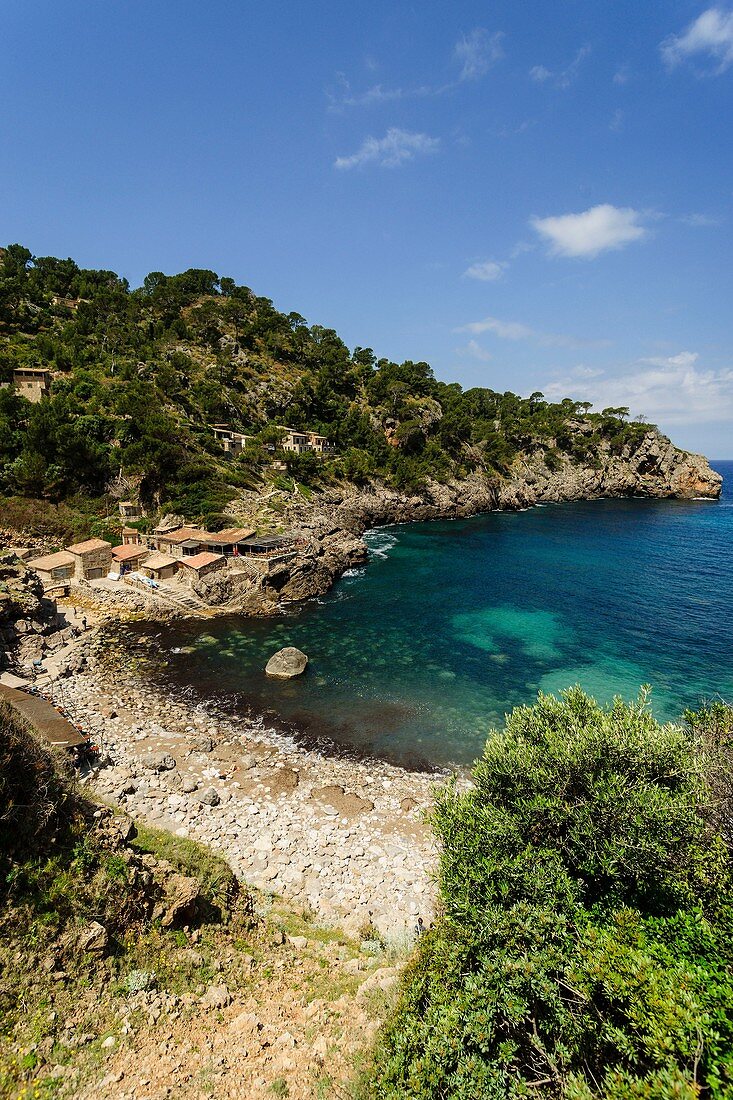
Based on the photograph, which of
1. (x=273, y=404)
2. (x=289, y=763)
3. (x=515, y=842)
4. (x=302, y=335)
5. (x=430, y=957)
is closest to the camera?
(x=430, y=957)

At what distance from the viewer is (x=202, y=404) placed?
264 ft

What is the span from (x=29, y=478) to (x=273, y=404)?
51139 mm

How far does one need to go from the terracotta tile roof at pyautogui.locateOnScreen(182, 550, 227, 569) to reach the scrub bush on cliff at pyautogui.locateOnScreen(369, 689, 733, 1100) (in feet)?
133

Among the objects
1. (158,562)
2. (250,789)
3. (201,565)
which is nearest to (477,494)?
(201,565)

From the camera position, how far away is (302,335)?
4902 inches

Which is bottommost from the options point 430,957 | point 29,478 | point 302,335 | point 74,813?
point 430,957

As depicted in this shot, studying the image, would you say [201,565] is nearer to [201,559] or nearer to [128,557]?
[201,559]

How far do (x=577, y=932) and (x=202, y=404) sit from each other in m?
86.7

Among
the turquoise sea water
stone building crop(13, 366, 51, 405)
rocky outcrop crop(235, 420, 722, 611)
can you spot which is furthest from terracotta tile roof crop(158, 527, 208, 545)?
stone building crop(13, 366, 51, 405)

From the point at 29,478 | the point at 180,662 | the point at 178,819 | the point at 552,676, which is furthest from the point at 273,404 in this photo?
the point at 178,819

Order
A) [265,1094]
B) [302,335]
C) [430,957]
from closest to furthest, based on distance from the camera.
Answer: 1. [265,1094]
2. [430,957]
3. [302,335]

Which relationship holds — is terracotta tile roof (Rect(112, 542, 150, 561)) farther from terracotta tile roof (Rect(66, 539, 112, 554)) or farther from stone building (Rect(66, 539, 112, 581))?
terracotta tile roof (Rect(66, 539, 112, 554))

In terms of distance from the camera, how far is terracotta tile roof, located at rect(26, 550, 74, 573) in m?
44.2

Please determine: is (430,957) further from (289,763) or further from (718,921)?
(289,763)
